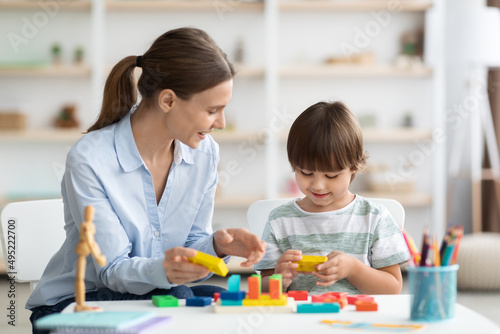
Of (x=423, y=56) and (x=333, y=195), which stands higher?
(x=423, y=56)

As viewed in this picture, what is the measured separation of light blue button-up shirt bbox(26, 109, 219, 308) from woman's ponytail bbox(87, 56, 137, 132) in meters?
0.05

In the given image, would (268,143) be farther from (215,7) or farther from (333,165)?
(333,165)

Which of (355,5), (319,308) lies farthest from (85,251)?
(355,5)

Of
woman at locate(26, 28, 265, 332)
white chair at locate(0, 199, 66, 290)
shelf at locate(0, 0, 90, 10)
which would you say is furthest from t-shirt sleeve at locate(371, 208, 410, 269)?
shelf at locate(0, 0, 90, 10)

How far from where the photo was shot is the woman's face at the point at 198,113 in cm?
161

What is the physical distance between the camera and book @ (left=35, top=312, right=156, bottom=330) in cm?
100

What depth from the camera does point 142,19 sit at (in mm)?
4430

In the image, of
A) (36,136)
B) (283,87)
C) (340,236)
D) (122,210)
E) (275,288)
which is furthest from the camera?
(283,87)

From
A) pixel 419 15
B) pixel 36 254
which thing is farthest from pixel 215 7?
pixel 36 254

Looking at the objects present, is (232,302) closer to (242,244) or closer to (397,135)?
(242,244)

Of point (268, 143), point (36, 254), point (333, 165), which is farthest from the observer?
point (268, 143)

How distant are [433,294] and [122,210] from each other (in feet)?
2.45

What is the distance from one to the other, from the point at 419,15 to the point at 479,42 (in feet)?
1.99

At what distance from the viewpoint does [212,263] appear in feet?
3.98
